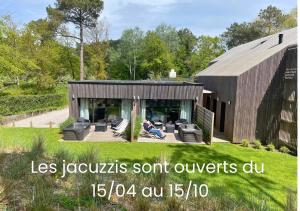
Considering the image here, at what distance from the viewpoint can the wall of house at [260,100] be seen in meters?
14.4

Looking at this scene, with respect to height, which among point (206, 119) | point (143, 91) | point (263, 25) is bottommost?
point (206, 119)

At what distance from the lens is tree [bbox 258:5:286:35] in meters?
50.6

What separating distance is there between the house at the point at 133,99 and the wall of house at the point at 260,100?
3.87m

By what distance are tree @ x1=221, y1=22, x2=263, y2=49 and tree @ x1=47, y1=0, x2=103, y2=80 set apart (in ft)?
115

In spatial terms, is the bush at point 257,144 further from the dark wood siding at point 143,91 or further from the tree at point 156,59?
the tree at point 156,59

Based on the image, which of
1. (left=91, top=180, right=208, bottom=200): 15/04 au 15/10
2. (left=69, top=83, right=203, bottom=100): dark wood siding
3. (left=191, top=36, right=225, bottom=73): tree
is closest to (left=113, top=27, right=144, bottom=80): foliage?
(left=191, top=36, right=225, bottom=73): tree

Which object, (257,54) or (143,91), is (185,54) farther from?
(143,91)

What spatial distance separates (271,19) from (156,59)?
2579 centimetres

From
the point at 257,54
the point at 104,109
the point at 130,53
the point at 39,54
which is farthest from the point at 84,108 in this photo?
the point at 130,53

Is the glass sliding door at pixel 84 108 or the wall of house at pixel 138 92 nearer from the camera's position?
the wall of house at pixel 138 92

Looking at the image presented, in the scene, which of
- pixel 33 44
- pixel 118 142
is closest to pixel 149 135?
pixel 118 142

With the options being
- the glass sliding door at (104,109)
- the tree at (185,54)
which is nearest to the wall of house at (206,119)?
the glass sliding door at (104,109)

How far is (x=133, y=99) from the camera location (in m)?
18.1

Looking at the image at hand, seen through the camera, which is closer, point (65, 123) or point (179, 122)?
point (65, 123)
